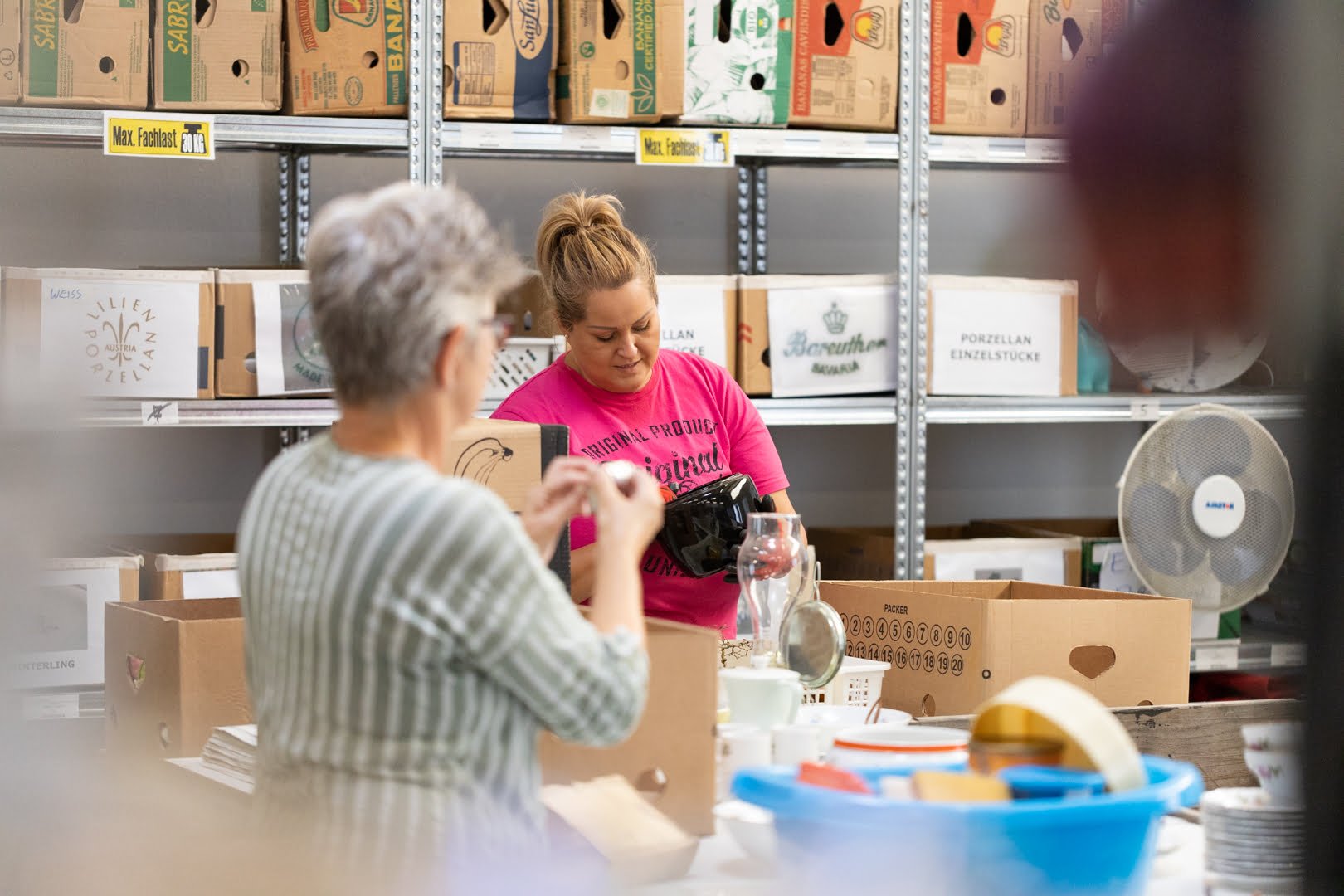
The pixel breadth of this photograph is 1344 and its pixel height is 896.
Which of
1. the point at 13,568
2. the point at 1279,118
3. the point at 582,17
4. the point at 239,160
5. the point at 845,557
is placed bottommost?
the point at 845,557

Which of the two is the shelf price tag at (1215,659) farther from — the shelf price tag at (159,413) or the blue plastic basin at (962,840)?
the blue plastic basin at (962,840)

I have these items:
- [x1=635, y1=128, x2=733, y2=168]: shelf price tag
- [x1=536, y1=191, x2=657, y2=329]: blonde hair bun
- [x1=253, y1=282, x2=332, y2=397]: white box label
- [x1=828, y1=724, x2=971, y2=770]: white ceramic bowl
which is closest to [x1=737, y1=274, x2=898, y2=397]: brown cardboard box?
[x1=635, y1=128, x2=733, y2=168]: shelf price tag

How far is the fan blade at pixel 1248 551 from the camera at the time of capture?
10.1 feet

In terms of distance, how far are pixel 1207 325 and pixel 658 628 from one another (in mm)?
753

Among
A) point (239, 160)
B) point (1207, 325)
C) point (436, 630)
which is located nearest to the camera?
point (1207, 325)

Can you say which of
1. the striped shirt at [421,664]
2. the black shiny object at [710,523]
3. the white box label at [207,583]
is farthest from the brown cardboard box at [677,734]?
the white box label at [207,583]

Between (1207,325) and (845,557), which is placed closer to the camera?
(1207,325)

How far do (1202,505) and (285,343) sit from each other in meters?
2.04

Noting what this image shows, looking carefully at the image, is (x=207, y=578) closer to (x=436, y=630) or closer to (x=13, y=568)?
(x=436, y=630)

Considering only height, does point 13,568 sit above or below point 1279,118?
below

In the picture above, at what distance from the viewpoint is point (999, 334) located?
3342 mm

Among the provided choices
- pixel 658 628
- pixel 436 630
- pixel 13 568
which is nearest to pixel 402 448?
pixel 436 630

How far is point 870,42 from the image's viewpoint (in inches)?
127

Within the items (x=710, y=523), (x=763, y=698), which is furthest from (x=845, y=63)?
(x=763, y=698)
